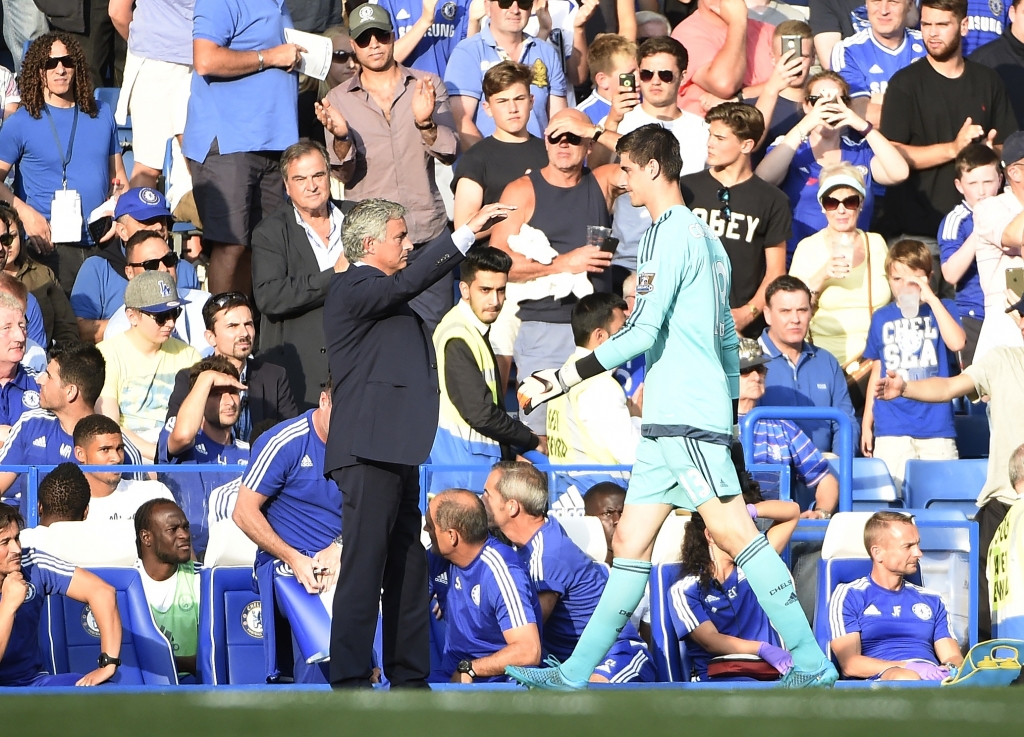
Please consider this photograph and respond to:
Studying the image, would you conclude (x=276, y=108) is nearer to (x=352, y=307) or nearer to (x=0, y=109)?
(x=0, y=109)

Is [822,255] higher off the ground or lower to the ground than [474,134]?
lower

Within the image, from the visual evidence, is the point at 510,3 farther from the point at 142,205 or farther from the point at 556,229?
the point at 142,205

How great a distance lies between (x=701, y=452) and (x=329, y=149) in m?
4.49

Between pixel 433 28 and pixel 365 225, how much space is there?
491 centimetres

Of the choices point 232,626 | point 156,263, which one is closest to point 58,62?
point 156,263

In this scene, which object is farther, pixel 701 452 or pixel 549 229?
pixel 549 229

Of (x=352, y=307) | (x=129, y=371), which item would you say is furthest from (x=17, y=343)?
(x=352, y=307)

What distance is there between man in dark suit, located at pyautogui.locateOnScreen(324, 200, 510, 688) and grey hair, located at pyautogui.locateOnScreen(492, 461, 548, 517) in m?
0.95

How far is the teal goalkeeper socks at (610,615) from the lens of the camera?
6.01 meters

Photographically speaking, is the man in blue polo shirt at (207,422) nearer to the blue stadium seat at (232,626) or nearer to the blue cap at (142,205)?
the blue stadium seat at (232,626)

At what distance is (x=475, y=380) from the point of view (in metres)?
7.97

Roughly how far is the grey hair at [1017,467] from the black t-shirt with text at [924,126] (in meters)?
3.35

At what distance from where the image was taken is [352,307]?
616cm

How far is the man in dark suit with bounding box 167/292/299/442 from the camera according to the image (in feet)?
28.0
